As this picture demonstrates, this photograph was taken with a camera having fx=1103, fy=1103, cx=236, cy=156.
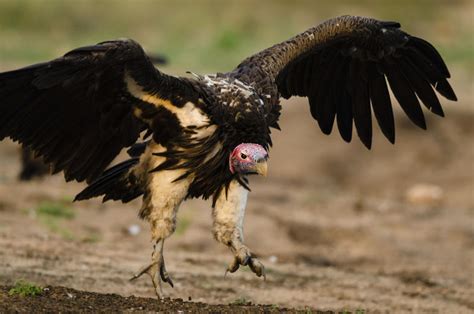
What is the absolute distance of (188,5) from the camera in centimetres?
2538

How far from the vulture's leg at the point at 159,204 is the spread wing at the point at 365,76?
158 centimetres

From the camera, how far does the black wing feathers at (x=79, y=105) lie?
5.97 meters

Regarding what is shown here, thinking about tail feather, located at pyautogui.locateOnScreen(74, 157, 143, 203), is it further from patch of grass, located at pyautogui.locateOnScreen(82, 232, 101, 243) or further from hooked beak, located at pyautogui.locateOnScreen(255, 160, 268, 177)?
patch of grass, located at pyautogui.locateOnScreen(82, 232, 101, 243)

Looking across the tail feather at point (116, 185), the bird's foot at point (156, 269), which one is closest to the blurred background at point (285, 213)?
the tail feather at point (116, 185)

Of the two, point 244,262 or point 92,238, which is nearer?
point 244,262

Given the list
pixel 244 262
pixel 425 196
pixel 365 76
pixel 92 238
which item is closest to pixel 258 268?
pixel 244 262

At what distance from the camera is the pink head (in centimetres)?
636

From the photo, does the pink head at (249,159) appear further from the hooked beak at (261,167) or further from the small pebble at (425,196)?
the small pebble at (425,196)

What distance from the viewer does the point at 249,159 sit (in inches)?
250

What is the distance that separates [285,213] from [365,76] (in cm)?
420

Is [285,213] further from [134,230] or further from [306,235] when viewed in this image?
[134,230]

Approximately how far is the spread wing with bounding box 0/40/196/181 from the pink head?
1.59 ft

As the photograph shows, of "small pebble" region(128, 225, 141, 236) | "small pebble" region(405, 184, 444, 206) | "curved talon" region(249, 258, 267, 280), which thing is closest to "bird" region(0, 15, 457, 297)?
"curved talon" region(249, 258, 267, 280)

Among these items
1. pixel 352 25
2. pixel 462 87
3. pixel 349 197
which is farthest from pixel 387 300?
pixel 462 87
